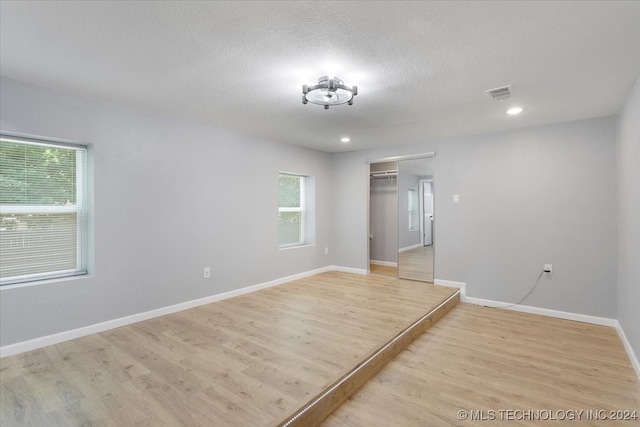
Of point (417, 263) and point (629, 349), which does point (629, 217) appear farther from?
point (417, 263)

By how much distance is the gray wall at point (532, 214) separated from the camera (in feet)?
12.0

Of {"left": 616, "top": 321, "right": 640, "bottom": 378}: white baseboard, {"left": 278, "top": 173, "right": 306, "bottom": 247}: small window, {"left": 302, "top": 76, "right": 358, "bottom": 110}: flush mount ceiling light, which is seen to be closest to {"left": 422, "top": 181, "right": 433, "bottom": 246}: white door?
{"left": 278, "top": 173, "right": 306, "bottom": 247}: small window

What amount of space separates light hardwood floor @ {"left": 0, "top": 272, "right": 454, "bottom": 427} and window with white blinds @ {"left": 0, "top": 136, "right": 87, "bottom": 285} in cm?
76

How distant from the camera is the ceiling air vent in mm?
2783

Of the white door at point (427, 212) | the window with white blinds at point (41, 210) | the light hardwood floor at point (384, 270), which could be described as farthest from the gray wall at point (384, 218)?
the window with white blinds at point (41, 210)

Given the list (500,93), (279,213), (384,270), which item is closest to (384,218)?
(384,270)

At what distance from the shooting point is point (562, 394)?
7.33 feet

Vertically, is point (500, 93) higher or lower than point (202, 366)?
higher

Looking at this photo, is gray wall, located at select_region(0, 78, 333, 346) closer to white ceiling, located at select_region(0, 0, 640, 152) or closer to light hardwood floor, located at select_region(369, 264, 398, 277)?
white ceiling, located at select_region(0, 0, 640, 152)

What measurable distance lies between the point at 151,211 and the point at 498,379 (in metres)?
3.69

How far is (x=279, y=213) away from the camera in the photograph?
527cm

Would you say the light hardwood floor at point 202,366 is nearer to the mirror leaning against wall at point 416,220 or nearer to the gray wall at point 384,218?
the mirror leaning against wall at point 416,220

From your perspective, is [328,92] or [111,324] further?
[111,324]

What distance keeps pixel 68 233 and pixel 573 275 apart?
5.62 meters
